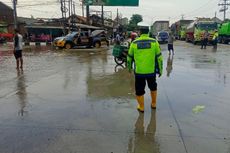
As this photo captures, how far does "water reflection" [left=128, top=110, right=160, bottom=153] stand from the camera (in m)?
4.22

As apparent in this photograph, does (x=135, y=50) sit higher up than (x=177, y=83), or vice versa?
(x=135, y=50)

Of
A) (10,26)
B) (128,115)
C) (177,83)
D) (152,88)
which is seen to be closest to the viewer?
(128,115)

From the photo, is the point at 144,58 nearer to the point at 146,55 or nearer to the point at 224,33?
the point at 146,55

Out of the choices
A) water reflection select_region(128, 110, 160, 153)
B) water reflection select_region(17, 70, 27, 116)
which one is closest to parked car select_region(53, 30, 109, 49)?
water reflection select_region(17, 70, 27, 116)

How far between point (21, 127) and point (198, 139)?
2.93 m

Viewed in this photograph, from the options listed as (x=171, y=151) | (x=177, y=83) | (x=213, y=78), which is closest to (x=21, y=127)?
(x=171, y=151)

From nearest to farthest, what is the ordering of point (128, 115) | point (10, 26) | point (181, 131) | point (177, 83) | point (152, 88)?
point (181, 131)
point (128, 115)
point (152, 88)
point (177, 83)
point (10, 26)

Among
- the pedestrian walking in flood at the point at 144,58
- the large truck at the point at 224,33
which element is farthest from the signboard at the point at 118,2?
the pedestrian walking in flood at the point at 144,58

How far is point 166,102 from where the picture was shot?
693cm

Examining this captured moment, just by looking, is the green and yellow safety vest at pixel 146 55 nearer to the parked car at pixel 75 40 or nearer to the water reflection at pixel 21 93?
the water reflection at pixel 21 93

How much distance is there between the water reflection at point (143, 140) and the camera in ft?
13.8

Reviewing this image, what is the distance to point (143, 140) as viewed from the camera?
15.0 ft

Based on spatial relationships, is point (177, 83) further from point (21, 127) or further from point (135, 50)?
point (21, 127)

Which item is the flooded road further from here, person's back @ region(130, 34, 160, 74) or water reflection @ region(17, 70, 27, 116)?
person's back @ region(130, 34, 160, 74)
